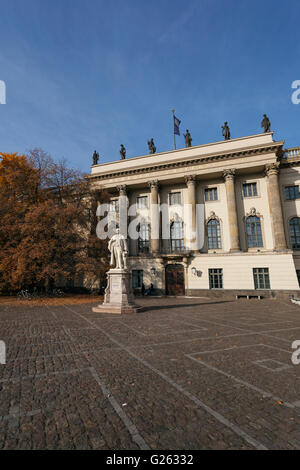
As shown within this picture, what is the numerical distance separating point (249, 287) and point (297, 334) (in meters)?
17.9

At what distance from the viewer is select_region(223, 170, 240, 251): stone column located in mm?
27703

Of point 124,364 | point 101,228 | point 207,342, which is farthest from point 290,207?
point 124,364

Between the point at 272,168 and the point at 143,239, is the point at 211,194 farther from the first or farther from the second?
the point at 143,239

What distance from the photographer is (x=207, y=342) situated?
7961mm

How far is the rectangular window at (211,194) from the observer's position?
102 feet

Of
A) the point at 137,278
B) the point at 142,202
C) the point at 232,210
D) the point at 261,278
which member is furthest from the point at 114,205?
the point at 261,278

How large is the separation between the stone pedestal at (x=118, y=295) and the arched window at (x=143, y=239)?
17.9 metres

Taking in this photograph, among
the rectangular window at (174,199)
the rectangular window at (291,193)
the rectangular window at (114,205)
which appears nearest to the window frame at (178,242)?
the rectangular window at (174,199)

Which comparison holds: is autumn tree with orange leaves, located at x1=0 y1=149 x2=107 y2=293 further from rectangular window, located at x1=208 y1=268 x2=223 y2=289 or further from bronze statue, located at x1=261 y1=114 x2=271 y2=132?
bronze statue, located at x1=261 y1=114 x2=271 y2=132

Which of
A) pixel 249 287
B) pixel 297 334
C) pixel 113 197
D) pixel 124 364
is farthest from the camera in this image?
pixel 113 197

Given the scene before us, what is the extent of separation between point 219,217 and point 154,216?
8160 mm

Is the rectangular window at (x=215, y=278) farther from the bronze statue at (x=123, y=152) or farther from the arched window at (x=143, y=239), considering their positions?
the bronze statue at (x=123, y=152)

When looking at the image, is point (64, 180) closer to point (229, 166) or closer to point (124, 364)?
point (229, 166)

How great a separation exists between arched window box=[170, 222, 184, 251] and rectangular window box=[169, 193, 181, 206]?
2.82m
